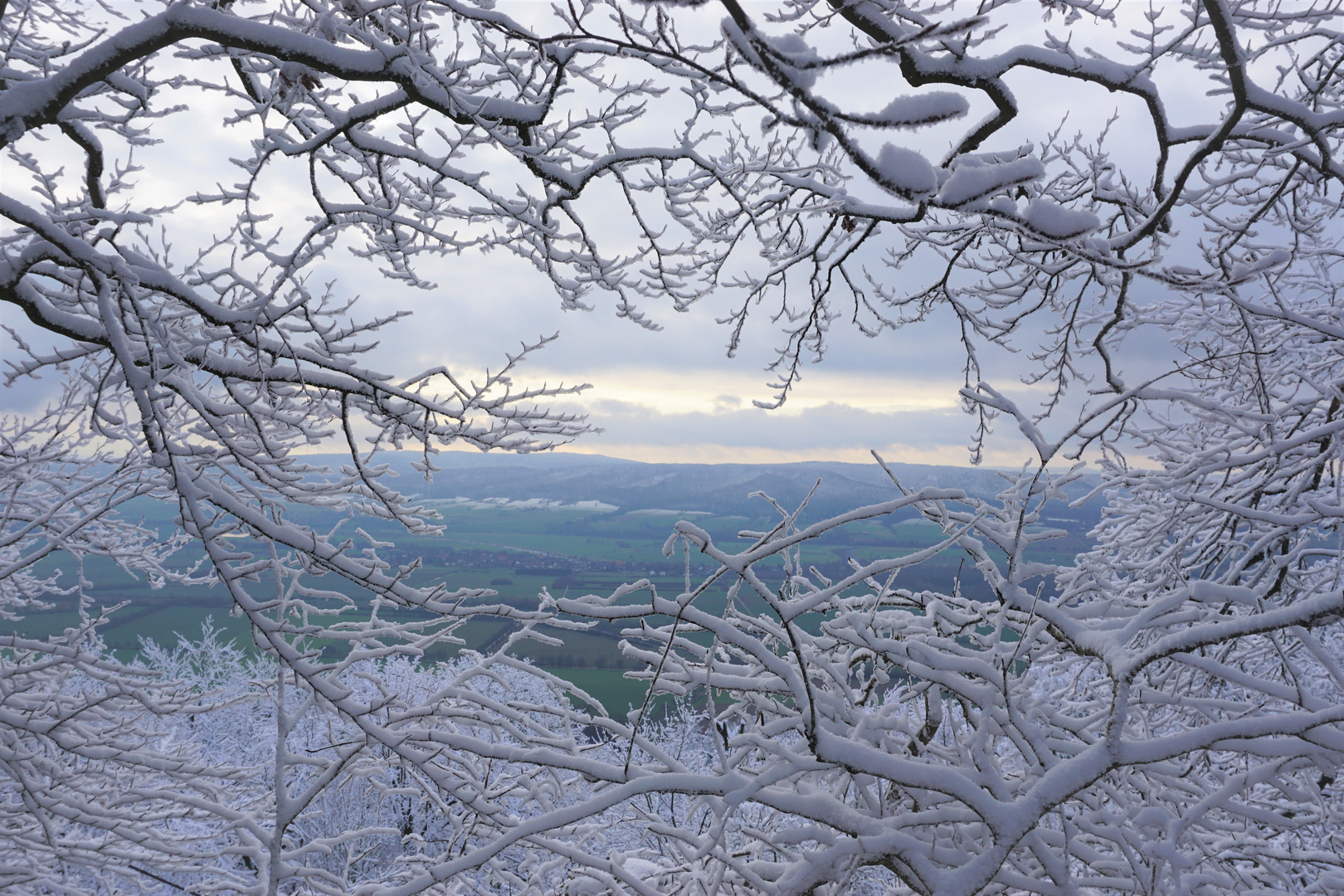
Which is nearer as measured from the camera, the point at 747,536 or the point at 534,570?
the point at 747,536

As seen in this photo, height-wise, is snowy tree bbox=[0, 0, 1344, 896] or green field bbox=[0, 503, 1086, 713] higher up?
snowy tree bbox=[0, 0, 1344, 896]

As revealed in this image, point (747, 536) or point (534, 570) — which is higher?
point (747, 536)

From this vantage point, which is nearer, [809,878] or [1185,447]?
[809,878]

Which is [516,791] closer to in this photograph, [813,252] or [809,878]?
[809,878]

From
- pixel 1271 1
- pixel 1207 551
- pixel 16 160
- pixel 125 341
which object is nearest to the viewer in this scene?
pixel 125 341

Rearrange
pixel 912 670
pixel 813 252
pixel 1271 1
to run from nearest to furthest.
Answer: pixel 912 670 < pixel 1271 1 < pixel 813 252

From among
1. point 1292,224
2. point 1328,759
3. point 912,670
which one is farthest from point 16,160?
point 1292,224

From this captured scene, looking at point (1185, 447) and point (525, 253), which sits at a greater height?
point (525, 253)

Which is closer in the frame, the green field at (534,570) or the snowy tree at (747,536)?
the snowy tree at (747,536)

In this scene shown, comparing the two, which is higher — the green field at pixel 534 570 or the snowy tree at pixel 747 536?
the snowy tree at pixel 747 536

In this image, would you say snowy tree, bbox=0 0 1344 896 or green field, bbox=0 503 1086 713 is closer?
snowy tree, bbox=0 0 1344 896

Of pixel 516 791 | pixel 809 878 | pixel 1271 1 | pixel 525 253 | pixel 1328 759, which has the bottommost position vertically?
pixel 516 791

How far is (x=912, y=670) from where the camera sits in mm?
2574

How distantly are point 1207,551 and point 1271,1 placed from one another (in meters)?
3.38
